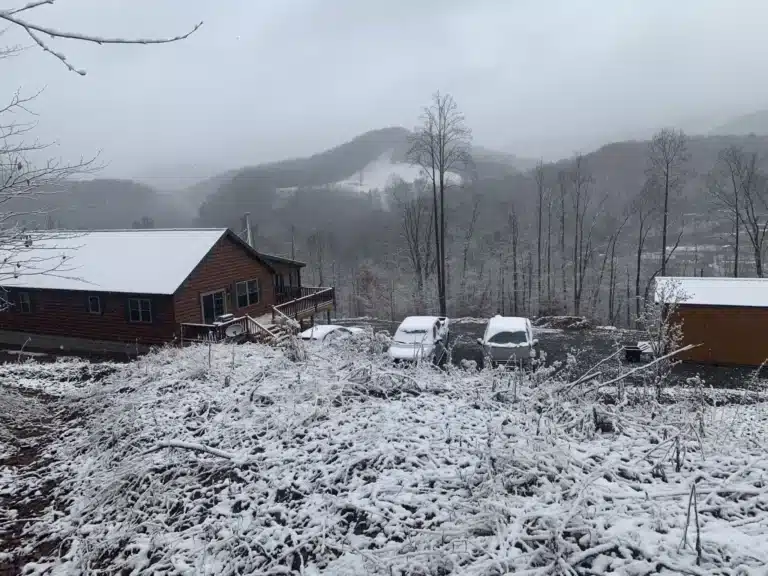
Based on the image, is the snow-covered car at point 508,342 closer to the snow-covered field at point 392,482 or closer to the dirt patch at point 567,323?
the snow-covered field at point 392,482

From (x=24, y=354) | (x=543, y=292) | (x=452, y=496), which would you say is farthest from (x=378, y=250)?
(x=452, y=496)

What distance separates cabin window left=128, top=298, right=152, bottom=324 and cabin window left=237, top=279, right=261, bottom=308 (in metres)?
4.16

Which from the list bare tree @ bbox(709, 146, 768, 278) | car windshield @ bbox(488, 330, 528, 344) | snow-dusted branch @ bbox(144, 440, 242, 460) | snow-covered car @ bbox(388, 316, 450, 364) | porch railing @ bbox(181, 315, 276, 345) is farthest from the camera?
bare tree @ bbox(709, 146, 768, 278)

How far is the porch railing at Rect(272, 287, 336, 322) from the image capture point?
21.4 meters

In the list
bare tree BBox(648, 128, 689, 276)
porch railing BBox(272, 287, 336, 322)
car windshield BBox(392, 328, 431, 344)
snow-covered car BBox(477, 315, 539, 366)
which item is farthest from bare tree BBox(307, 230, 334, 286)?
snow-covered car BBox(477, 315, 539, 366)

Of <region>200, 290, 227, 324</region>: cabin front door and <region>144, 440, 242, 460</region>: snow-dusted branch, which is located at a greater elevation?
<region>144, 440, 242, 460</region>: snow-dusted branch

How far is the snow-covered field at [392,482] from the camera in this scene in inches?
150

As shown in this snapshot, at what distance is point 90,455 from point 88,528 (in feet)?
6.86

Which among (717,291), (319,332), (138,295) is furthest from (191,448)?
(717,291)

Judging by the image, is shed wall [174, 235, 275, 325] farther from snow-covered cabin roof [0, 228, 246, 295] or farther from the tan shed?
the tan shed

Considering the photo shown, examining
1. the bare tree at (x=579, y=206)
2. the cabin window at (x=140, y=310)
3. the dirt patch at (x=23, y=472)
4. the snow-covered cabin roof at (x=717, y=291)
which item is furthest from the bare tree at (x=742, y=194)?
the dirt patch at (x=23, y=472)

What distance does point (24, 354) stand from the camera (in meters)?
17.8

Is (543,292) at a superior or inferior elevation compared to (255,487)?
inferior

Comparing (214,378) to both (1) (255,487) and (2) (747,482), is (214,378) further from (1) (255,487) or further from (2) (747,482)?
(2) (747,482)
